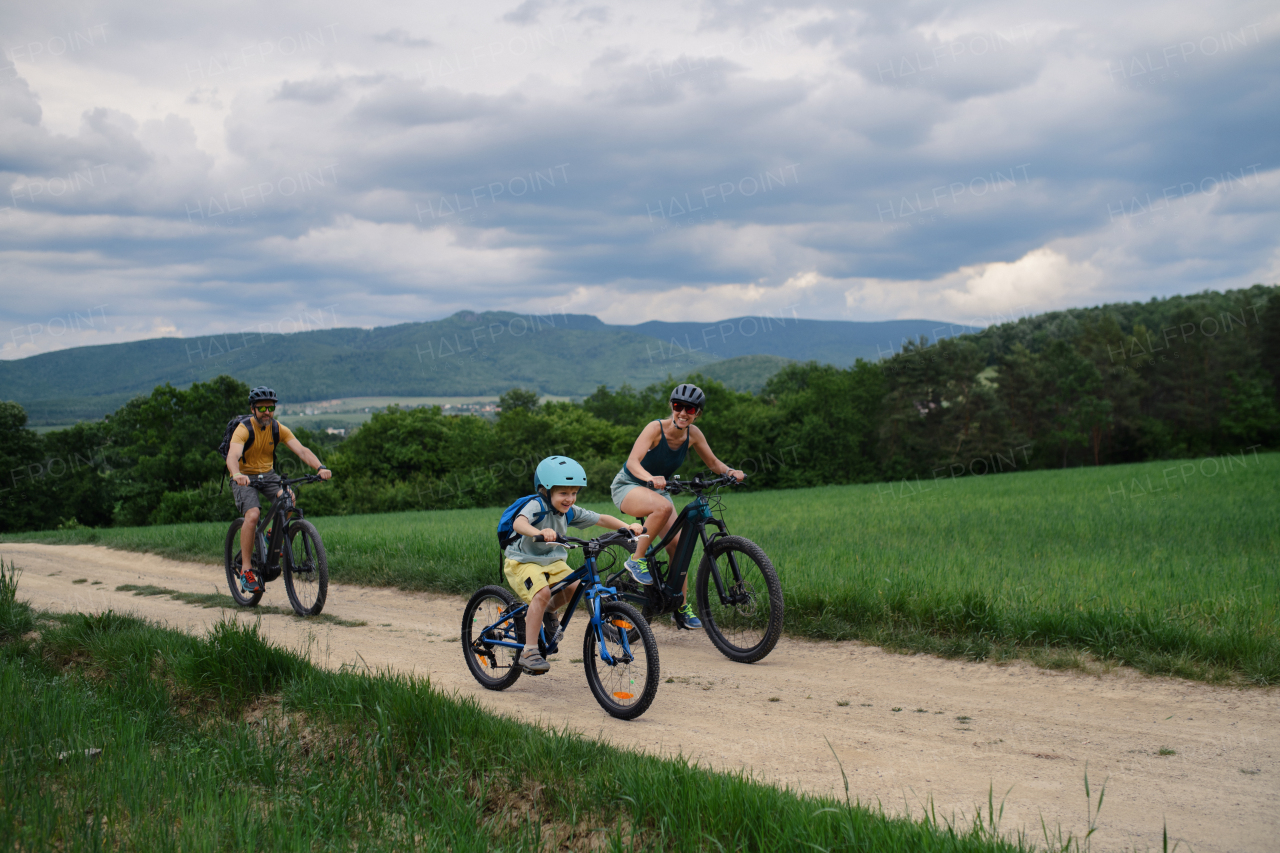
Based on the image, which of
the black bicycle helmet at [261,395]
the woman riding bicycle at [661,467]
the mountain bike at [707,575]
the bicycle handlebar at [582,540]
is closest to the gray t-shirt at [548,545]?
the bicycle handlebar at [582,540]

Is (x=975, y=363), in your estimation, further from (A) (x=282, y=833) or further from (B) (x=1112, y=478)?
(A) (x=282, y=833)

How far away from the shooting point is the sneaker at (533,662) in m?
5.73

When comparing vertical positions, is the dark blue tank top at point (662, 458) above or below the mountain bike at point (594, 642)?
above

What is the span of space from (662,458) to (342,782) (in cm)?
401

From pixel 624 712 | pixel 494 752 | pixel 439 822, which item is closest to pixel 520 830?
pixel 439 822

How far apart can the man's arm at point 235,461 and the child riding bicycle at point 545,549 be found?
192 inches

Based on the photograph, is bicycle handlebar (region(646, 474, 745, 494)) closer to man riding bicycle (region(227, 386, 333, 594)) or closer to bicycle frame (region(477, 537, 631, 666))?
bicycle frame (region(477, 537, 631, 666))

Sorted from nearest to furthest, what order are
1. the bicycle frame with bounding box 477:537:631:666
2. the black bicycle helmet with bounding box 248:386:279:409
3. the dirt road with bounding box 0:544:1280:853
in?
the dirt road with bounding box 0:544:1280:853
the bicycle frame with bounding box 477:537:631:666
the black bicycle helmet with bounding box 248:386:279:409

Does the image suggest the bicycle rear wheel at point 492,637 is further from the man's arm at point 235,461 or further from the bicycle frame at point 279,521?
the man's arm at point 235,461

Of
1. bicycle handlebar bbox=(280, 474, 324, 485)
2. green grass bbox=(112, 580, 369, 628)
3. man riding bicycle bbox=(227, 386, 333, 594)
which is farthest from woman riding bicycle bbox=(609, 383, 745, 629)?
man riding bicycle bbox=(227, 386, 333, 594)

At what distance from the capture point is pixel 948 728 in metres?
5.07

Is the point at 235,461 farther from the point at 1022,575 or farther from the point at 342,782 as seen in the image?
the point at 1022,575

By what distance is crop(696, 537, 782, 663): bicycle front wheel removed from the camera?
261 inches

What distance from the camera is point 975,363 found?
199ft
